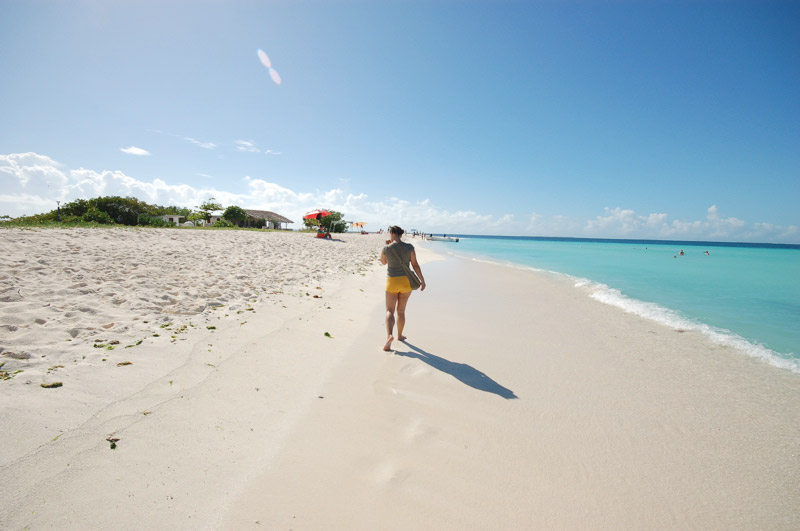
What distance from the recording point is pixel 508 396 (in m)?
3.91

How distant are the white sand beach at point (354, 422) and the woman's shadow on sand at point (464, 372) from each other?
35 mm

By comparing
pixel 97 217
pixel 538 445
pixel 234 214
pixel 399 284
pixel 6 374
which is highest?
pixel 234 214

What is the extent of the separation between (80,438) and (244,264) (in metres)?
8.31

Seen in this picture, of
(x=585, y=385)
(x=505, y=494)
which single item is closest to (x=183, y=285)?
(x=505, y=494)

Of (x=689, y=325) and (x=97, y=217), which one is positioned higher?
(x=97, y=217)

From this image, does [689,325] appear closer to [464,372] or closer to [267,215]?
[464,372]

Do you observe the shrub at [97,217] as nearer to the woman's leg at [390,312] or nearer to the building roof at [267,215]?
the woman's leg at [390,312]

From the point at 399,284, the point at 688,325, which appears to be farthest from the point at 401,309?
the point at 688,325

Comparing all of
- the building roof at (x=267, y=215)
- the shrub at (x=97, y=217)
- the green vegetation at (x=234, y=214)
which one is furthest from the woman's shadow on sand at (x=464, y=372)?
the building roof at (x=267, y=215)

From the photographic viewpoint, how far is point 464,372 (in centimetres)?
454

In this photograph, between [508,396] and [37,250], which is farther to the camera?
[37,250]

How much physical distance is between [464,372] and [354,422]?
1.96 metres

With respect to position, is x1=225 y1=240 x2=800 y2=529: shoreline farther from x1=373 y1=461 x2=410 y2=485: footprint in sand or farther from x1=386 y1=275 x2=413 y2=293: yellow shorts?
x1=386 y1=275 x2=413 y2=293: yellow shorts

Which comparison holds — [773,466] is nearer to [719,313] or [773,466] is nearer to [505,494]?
[505,494]
